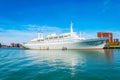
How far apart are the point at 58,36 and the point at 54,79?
8272cm

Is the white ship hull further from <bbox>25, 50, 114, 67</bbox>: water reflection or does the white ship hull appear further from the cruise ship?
<bbox>25, 50, 114, 67</bbox>: water reflection

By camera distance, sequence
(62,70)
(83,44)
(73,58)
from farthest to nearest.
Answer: (83,44) → (73,58) → (62,70)

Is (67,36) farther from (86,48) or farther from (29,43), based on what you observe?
(29,43)

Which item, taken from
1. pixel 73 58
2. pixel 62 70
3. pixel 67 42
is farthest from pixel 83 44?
pixel 62 70

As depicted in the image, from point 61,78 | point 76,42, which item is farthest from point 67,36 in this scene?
point 61,78

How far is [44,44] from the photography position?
103m

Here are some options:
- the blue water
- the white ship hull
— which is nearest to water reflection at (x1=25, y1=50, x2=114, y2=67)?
the blue water

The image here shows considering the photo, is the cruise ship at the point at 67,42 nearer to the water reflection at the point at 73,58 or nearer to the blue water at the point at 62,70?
the water reflection at the point at 73,58

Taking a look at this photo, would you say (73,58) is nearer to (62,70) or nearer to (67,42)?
(62,70)

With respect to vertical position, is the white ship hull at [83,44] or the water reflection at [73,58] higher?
the white ship hull at [83,44]

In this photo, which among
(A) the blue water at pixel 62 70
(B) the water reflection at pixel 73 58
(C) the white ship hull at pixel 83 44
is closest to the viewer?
(A) the blue water at pixel 62 70

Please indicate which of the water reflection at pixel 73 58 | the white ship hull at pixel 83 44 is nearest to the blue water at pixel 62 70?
the water reflection at pixel 73 58

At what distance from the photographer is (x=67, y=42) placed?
287ft

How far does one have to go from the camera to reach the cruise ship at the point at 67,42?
3098 inches
